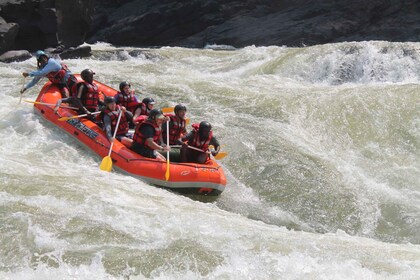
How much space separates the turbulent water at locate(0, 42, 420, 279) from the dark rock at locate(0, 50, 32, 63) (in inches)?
95.2

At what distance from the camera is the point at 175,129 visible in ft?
26.6

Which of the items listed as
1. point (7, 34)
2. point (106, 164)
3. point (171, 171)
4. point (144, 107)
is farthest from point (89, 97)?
point (7, 34)

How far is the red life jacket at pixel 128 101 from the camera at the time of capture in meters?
9.03

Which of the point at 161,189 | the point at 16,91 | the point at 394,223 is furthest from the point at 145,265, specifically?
the point at 16,91

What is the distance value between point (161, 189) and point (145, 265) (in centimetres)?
268

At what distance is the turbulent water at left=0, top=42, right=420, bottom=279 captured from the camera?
4.54 meters

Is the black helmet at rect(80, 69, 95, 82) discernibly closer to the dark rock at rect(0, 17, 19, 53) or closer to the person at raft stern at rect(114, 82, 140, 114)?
the person at raft stern at rect(114, 82, 140, 114)

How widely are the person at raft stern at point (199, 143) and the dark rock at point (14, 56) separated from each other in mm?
9982

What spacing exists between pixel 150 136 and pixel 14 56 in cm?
1017

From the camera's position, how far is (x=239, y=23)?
2522 centimetres

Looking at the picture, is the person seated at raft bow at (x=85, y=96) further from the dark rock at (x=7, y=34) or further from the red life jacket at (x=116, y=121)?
the dark rock at (x=7, y=34)

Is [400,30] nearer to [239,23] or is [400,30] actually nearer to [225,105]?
[239,23]

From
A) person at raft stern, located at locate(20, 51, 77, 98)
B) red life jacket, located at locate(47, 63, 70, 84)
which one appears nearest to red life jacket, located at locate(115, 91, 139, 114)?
person at raft stern, located at locate(20, 51, 77, 98)

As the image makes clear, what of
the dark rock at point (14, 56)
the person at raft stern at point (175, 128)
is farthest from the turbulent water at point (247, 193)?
the dark rock at point (14, 56)
